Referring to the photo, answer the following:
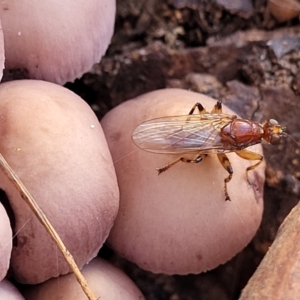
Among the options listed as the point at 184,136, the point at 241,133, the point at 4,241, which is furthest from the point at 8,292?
the point at 241,133

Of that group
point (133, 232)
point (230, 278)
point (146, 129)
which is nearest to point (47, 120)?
point (146, 129)

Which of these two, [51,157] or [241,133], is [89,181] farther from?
[241,133]

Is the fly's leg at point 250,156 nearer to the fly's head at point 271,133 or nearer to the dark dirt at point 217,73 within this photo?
the fly's head at point 271,133

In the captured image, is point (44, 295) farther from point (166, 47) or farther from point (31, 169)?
point (166, 47)

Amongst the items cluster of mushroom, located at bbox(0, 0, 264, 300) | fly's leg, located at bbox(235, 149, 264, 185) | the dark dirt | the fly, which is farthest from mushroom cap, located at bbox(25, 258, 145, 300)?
fly's leg, located at bbox(235, 149, 264, 185)

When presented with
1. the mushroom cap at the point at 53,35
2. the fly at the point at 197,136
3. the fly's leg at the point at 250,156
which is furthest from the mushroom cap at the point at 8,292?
the fly's leg at the point at 250,156

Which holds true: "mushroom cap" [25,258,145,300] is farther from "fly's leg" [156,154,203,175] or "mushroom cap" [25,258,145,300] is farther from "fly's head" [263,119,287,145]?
"fly's head" [263,119,287,145]
